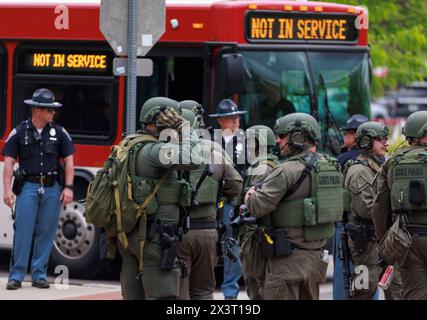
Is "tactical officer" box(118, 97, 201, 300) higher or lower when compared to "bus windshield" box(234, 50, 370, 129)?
lower

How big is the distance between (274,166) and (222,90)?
3188 millimetres

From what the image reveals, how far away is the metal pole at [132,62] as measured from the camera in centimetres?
1047

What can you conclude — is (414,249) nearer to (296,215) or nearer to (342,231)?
(296,215)

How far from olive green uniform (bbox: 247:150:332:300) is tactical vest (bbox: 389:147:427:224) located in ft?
2.06

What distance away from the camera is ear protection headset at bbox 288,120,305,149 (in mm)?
9086

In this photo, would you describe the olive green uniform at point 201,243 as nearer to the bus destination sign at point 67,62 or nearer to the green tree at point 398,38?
the bus destination sign at point 67,62

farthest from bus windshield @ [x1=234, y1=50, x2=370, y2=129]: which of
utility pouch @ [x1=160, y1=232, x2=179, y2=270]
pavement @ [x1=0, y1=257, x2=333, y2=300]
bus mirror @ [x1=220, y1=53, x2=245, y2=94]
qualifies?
utility pouch @ [x1=160, y1=232, x2=179, y2=270]

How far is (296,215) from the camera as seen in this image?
895 centimetres

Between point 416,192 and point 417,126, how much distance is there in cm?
57

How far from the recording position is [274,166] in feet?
32.5

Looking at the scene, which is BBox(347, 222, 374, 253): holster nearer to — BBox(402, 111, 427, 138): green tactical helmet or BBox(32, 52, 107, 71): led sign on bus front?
BBox(402, 111, 427, 138): green tactical helmet

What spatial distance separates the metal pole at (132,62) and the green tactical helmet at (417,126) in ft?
7.96

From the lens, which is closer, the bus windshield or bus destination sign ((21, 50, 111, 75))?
the bus windshield

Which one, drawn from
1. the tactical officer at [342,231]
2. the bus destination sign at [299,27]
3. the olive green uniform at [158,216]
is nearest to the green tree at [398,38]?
the bus destination sign at [299,27]
